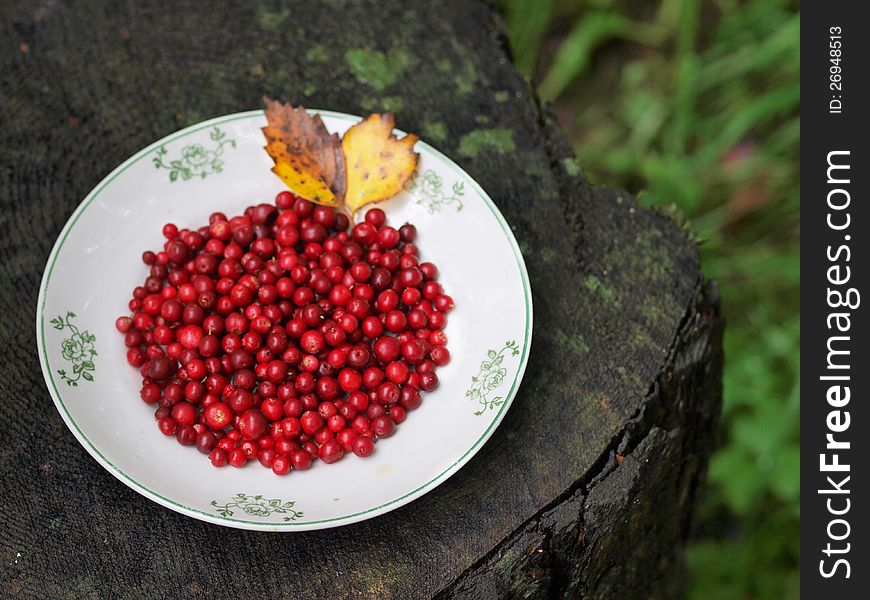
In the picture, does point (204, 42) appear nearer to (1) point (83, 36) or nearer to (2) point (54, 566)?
(1) point (83, 36)

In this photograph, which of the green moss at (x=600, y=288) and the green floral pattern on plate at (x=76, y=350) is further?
the green moss at (x=600, y=288)

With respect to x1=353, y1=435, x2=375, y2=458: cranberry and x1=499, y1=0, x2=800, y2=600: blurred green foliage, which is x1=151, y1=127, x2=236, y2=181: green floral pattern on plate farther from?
x1=499, y1=0, x2=800, y2=600: blurred green foliage

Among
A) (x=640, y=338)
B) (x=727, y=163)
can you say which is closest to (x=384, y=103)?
(x=640, y=338)

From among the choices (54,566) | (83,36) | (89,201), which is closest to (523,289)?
(89,201)

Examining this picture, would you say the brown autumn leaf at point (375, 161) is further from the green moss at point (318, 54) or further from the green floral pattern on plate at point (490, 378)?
the green floral pattern on plate at point (490, 378)

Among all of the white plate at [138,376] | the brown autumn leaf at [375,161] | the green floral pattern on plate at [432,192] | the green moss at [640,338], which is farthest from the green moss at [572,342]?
the brown autumn leaf at [375,161]

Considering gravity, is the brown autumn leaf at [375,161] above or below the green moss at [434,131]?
below
